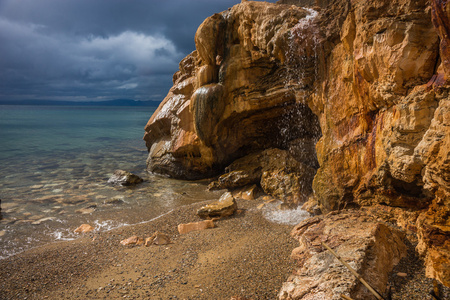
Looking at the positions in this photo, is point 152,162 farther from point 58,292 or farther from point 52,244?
point 58,292

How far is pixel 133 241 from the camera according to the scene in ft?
18.0

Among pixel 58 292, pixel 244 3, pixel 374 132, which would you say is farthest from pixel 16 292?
pixel 244 3

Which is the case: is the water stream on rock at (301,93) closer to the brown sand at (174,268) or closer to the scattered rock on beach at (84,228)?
the brown sand at (174,268)

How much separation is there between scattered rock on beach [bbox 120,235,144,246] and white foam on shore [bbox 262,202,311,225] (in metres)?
2.82

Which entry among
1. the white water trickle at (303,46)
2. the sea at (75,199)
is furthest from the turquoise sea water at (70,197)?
the white water trickle at (303,46)

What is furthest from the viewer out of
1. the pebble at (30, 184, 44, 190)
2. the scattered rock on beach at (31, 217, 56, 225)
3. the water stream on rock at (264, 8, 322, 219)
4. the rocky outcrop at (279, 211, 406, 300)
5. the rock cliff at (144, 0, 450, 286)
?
the pebble at (30, 184, 44, 190)

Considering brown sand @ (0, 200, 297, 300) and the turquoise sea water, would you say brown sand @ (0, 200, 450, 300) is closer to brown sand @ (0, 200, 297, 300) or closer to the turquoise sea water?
brown sand @ (0, 200, 297, 300)

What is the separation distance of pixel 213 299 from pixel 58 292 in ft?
8.17

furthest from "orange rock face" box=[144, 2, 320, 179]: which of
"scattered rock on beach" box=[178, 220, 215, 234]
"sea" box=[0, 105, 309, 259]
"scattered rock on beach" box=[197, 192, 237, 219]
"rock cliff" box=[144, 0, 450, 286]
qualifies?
"scattered rock on beach" box=[178, 220, 215, 234]

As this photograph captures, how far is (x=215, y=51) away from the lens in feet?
28.8

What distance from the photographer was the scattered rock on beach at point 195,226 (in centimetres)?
577

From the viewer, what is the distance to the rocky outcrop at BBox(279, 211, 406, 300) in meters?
2.67

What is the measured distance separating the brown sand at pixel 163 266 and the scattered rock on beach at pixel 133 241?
13 cm

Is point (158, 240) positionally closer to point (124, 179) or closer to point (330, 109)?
point (330, 109)
